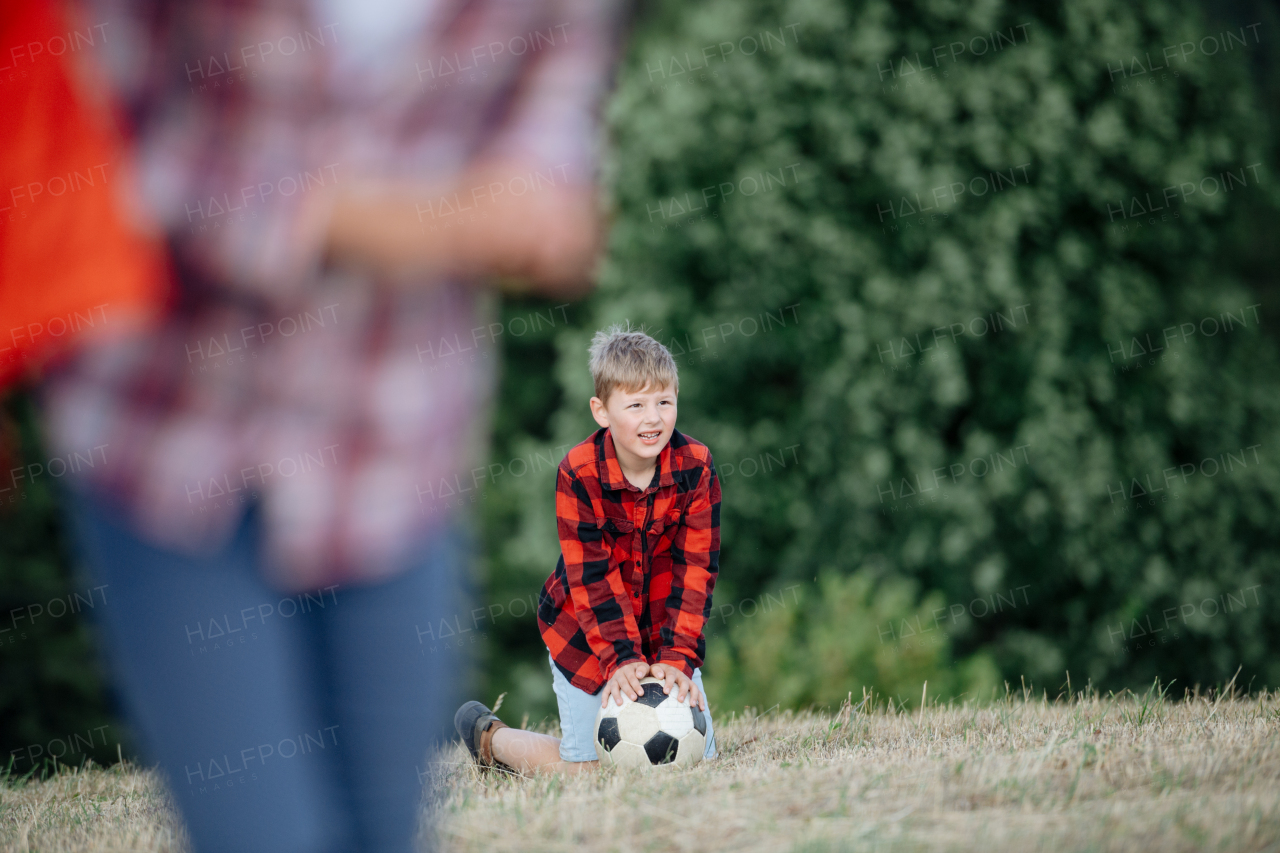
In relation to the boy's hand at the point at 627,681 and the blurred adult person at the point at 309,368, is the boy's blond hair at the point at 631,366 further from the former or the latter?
the blurred adult person at the point at 309,368

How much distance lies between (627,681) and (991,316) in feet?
15.6

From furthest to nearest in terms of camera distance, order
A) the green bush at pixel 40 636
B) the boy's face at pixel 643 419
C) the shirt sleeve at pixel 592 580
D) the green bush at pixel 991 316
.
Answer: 1. the green bush at pixel 40 636
2. the green bush at pixel 991 316
3. the shirt sleeve at pixel 592 580
4. the boy's face at pixel 643 419

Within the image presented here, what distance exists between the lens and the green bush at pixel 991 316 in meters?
6.90

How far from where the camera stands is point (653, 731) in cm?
315

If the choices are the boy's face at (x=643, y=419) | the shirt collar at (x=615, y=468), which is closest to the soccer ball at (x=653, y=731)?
the shirt collar at (x=615, y=468)

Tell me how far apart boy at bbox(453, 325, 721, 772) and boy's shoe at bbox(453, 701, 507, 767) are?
339 millimetres

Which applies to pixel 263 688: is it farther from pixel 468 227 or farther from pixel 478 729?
pixel 478 729

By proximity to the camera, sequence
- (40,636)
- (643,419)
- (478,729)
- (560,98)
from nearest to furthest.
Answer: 1. (560,98)
2. (643,419)
3. (478,729)
4. (40,636)

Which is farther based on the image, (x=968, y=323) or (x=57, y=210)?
(x=968, y=323)

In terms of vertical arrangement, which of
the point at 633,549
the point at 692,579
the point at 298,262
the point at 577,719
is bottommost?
the point at 577,719

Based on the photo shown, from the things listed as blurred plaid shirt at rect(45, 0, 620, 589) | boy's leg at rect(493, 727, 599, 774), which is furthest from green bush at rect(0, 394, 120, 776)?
blurred plaid shirt at rect(45, 0, 620, 589)

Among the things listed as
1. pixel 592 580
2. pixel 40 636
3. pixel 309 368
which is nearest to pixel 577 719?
pixel 592 580

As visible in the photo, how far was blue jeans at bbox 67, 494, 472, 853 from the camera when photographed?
1.27 m

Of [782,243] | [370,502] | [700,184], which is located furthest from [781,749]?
[700,184]
